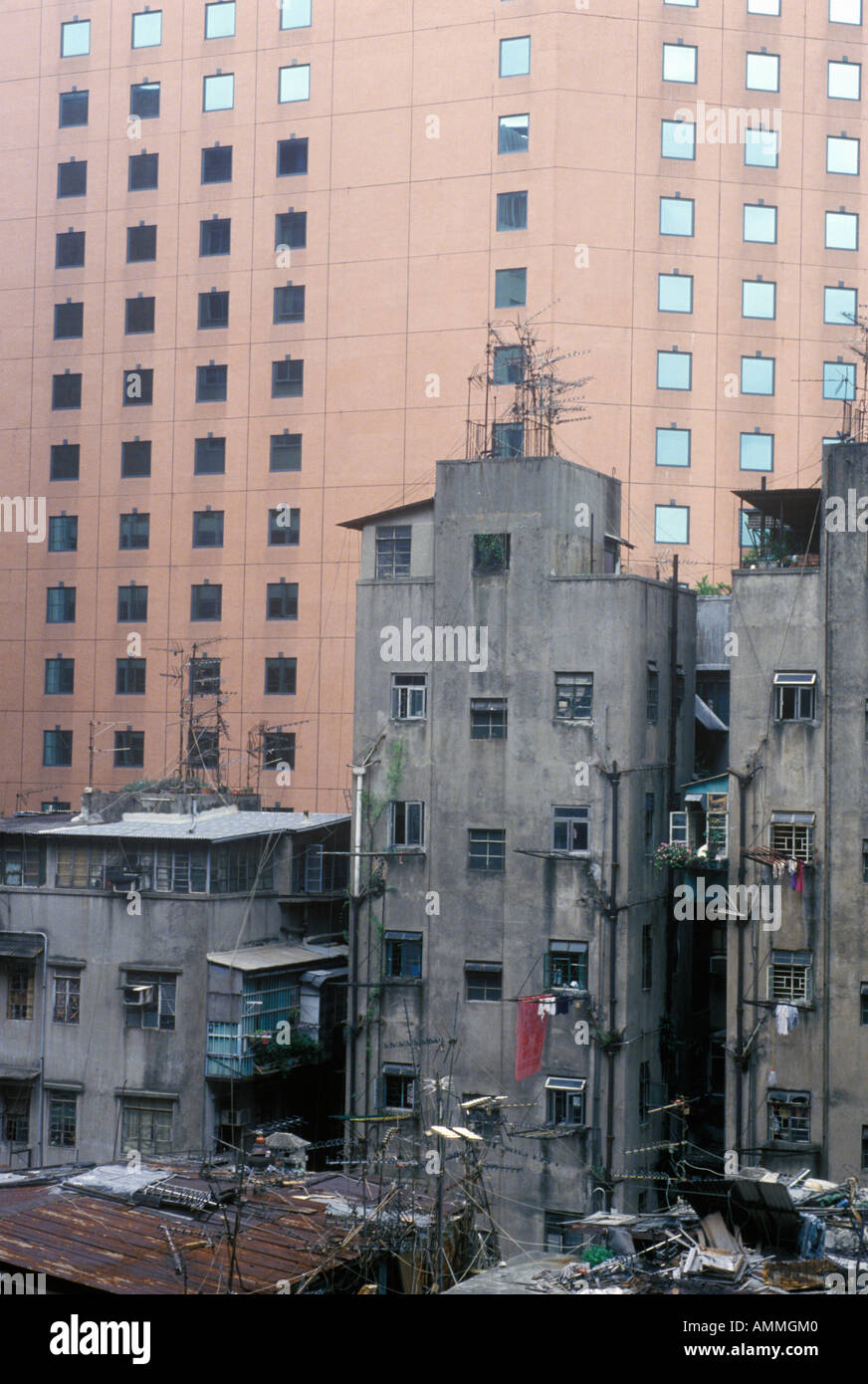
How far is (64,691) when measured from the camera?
73438 millimetres

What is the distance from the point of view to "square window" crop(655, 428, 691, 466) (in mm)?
65375

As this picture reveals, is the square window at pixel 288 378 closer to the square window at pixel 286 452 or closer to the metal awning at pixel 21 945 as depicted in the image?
the square window at pixel 286 452

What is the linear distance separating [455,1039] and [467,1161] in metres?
6.25

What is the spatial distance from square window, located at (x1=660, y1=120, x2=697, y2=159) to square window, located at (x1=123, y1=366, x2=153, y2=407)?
25.0 meters

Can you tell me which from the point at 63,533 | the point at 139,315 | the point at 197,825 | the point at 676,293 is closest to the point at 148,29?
the point at 139,315

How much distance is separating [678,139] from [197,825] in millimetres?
36984

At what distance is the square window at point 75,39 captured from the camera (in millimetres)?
76000

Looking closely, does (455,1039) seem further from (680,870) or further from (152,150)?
(152,150)

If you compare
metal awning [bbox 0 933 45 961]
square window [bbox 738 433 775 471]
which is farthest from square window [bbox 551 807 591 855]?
square window [bbox 738 433 775 471]

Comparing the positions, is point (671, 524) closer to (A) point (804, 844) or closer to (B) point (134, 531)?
(B) point (134, 531)

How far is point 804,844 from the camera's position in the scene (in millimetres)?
42000

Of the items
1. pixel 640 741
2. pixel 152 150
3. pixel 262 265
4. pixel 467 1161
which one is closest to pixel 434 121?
pixel 262 265

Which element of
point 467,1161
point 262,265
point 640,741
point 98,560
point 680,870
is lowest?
point 467,1161

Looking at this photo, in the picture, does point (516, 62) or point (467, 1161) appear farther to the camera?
point (516, 62)
